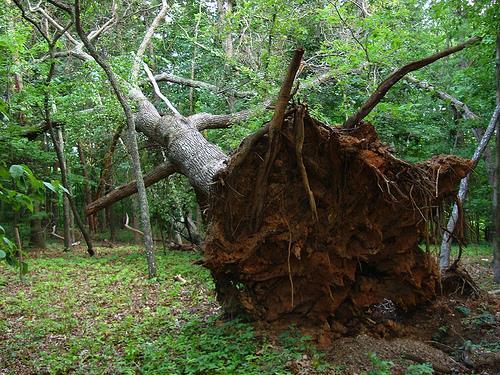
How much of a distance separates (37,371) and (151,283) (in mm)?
4297

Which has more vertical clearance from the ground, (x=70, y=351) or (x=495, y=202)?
(x=495, y=202)

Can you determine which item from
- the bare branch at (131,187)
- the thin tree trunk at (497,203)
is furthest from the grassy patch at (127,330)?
the thin tree trunk at (497,203)

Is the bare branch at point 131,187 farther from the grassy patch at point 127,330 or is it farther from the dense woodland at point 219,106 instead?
the grassy patch at point 127,330

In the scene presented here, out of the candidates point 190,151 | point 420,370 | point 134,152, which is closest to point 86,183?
point 134,152

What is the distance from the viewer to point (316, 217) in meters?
5.04

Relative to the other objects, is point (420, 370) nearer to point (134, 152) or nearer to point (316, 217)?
point (316, 217)

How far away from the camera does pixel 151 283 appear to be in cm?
916

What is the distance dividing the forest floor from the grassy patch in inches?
0.6

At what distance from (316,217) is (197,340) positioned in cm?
216


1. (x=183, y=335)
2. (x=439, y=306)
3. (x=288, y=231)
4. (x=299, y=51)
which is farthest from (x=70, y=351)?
(x=439, y=306)

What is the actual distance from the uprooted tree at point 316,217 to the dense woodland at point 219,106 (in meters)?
0.06

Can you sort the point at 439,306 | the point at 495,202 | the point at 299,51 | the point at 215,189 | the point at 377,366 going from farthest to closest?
the point at 495,202, the point at 439,306, the point at 215,189, the point at 377,366, the point at 299,51

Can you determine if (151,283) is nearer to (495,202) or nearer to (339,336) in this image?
(339,336)

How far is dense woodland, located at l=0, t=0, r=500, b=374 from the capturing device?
543 cm
